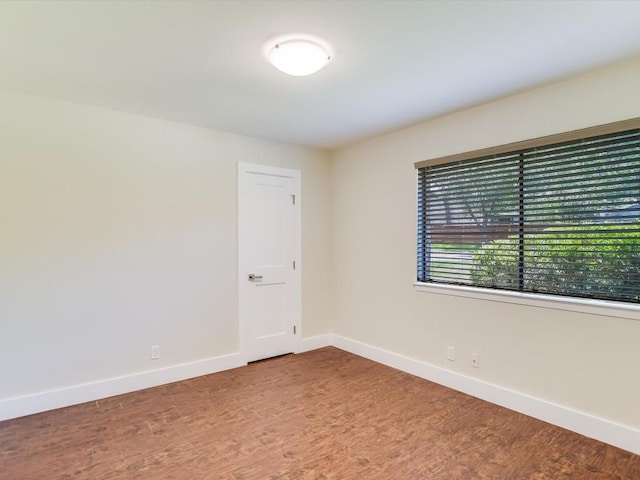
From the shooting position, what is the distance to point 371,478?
6.73 ft

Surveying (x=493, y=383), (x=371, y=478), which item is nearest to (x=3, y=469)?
(x=371, y=478)

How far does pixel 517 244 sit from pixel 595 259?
1.73 feet

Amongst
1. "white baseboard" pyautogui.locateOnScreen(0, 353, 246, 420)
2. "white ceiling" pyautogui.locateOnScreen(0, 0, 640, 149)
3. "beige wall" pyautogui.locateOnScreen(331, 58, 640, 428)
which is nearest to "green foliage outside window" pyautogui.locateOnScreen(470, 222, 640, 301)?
"beige wall" pyautogui.locateOnScreen(331, 58, 640, 428)

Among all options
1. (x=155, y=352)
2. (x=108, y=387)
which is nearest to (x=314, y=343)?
(x=155, y=352)

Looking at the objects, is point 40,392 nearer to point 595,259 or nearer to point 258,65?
point 258,65

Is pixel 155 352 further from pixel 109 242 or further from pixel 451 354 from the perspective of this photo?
pixel 451 354

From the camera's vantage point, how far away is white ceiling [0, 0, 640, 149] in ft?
5.86

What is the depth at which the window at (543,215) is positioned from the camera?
237 cm

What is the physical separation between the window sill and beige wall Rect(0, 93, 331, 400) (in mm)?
2308

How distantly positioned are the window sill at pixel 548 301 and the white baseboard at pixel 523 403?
733 mm

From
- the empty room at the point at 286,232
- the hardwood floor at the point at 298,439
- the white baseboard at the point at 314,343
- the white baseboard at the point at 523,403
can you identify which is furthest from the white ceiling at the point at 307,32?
the white baseboard at the point at 314,343

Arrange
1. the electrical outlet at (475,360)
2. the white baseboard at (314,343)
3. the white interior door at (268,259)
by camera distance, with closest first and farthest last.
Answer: the electrical outlet at (475,360) < the white interior door at (268,259) < the white baseboard at (314,343)

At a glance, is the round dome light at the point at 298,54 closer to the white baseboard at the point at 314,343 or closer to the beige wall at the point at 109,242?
the beige wall at the point at 109,242

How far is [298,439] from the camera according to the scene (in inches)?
97.3
